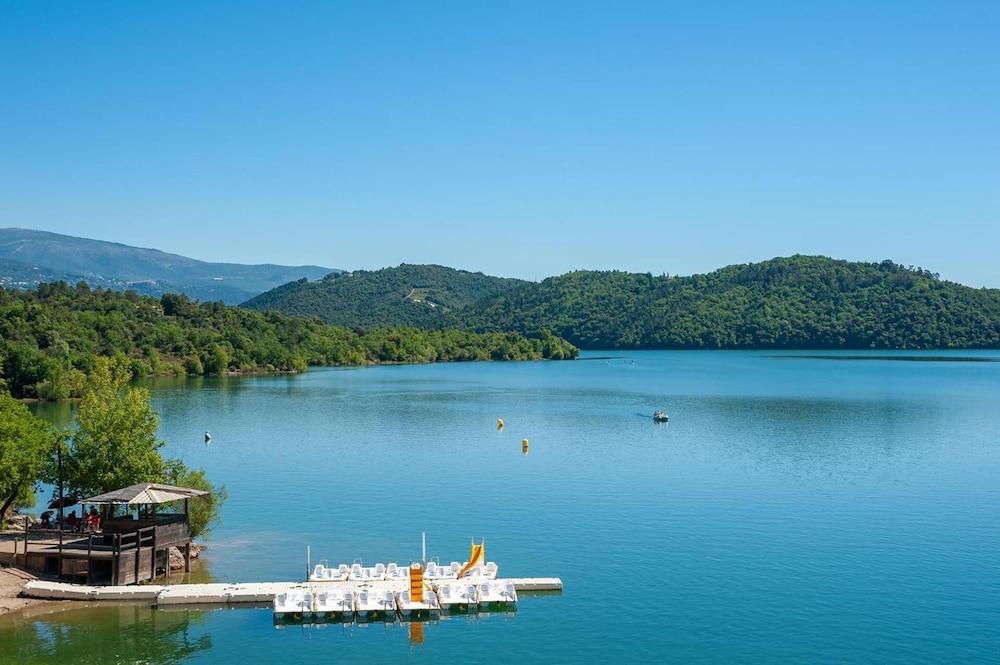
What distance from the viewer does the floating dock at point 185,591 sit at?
34.7m

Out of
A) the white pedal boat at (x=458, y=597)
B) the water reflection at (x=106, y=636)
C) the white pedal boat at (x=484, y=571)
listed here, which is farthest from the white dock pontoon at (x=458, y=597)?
the water reflection at (x=106, y=636)

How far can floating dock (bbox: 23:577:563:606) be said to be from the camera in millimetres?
34656

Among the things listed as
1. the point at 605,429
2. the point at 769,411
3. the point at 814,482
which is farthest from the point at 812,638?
the point at 769,411

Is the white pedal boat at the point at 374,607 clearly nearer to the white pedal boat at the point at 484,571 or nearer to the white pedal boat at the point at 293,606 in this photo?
the white pedal boat at the point at 293,606

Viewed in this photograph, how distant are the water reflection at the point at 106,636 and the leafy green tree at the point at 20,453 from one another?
8.68 metres

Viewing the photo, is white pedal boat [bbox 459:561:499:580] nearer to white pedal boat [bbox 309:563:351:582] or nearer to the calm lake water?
the calm lake water

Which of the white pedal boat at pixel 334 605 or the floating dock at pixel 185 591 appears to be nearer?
the white pedal boat at pixel 334 605

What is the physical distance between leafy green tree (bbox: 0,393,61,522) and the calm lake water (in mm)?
7904

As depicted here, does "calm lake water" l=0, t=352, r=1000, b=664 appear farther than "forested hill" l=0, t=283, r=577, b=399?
No

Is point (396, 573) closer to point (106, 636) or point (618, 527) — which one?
point (106, 636)

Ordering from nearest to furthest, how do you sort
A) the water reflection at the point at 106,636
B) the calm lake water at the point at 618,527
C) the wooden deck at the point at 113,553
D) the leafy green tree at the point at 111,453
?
the water reflection at the point at 106,636
the calm lake water at the point at 618,527
the wooden deck at the point at 113,553
the leafy green tree at the point at 111,453

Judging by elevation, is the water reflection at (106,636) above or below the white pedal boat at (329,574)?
below

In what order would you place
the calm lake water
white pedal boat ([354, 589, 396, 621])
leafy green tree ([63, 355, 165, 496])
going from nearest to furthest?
the calm lake water
white pedal boat ([354, 589, 396, 621])
leafy green tree ([63, 355, 165, 496])

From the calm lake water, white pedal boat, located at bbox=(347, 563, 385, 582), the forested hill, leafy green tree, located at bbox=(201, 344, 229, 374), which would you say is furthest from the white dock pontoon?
leafy green tree, located at bbox=(201, 344, 229, 374)
